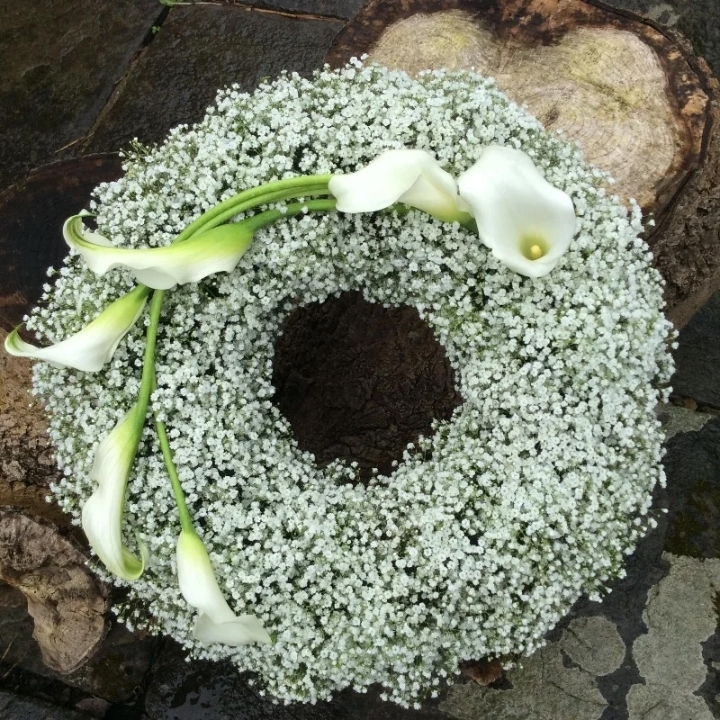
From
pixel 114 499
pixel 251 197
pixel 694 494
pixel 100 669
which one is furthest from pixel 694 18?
pixel 100 669

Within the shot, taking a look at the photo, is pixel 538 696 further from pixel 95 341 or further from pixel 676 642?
pixel 95 341

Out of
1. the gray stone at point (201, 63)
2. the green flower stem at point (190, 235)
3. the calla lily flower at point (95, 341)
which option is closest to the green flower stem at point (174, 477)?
the green flower stem at point (190, 235)

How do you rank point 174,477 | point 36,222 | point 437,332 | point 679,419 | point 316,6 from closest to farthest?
point 174,477 → point 437,332 → point 36,222 → point 679,419 → point 316,6

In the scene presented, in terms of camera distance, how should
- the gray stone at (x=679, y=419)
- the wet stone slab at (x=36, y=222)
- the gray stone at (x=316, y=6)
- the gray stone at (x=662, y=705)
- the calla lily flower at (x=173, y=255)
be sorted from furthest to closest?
the gray stone at (x=316, y=6) < the gray stone at (x=679, y=419) < the gray stone at (x=662, y=705) < the wet stone slab at (x=36, y=222) < the calla lily flower at (x=173, y=255)

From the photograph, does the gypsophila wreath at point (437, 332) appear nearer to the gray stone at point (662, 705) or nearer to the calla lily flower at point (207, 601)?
the calla lily flower at point (207, 601)

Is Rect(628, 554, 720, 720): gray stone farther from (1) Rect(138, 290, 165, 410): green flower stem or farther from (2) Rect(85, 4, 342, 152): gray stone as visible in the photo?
(2) Rect(85, 4, 342, 152): gray stone

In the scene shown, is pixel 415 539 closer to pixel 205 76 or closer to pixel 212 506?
pixel 212 506
